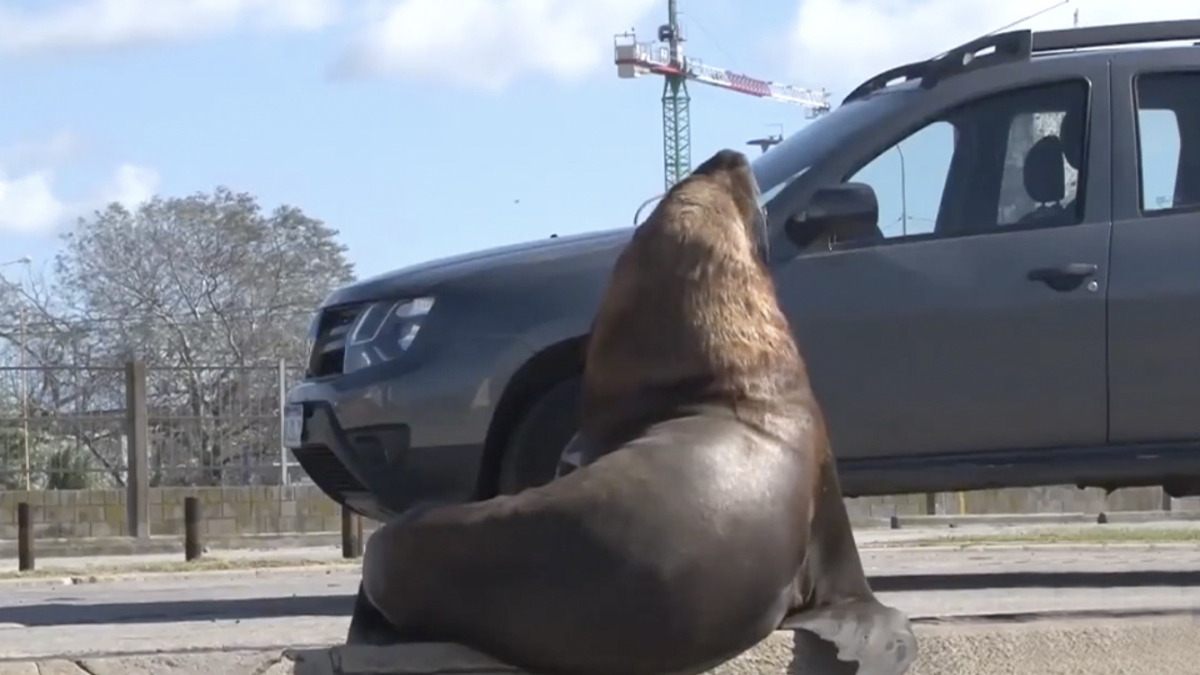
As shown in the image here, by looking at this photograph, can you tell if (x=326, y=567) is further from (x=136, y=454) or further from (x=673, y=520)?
(x=673, y=520)

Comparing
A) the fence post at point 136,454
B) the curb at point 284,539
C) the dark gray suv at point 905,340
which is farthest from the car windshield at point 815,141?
the fence post at point 136,454

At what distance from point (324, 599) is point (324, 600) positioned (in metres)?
0.09

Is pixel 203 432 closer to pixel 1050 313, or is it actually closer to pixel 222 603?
pixel 222 603

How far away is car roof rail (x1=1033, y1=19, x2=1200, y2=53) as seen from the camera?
22.6ft

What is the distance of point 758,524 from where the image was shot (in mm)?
4102

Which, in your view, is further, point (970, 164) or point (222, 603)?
point (222, 603)

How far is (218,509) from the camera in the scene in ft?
68.7

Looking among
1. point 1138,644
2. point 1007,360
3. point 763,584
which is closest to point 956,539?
point 1007,360

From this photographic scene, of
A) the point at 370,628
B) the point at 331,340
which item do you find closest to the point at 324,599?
the point at 331,340

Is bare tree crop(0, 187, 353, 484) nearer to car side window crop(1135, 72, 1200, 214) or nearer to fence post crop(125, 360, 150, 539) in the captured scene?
fence post crop(125, 360, 150, 539)

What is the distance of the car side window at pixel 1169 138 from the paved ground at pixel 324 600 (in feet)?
4.27

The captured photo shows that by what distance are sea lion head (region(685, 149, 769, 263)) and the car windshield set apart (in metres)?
1.87

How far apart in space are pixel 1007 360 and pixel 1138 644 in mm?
1394

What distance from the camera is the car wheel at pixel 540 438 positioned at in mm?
6203
